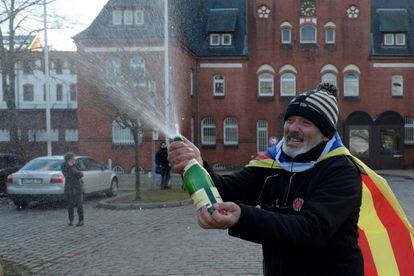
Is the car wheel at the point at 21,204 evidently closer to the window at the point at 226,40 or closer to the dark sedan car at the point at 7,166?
the dark sedan car at the point at 7,166

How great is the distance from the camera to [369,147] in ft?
119

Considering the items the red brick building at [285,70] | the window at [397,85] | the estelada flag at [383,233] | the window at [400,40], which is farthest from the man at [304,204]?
the window at [400,40]

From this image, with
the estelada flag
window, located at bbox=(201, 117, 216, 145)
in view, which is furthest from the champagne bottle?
window, located at bbox=(201, 117, 216, 145)

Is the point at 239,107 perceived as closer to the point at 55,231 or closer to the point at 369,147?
the point at 369,147

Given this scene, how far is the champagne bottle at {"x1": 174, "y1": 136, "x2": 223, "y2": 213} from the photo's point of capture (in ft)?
7.82

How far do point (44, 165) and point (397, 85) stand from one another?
2918 centimetres

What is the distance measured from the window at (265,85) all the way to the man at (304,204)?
1419 inches

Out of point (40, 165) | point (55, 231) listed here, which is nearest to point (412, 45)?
point (40, 165)

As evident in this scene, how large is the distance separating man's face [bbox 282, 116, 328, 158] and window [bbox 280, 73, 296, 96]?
3614 centimetres

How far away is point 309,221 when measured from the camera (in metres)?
2.48

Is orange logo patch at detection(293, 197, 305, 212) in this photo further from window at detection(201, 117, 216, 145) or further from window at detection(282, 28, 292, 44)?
window at detection(282, 28, 292, 44)

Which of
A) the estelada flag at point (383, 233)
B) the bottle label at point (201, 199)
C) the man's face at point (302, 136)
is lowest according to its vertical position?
the estelada flag at point (383, 233)

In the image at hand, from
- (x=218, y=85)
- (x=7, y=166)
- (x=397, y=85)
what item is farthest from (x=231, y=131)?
(x=7, y=166)

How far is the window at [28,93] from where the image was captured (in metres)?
72.4
